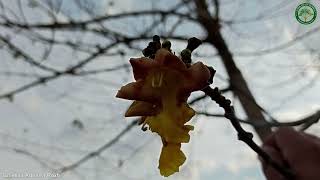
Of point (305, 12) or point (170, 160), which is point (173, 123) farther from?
point (305, 12)

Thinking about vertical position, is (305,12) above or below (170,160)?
above

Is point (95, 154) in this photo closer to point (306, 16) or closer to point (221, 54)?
point (221, 54)

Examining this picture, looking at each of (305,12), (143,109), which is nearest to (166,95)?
(143,109)

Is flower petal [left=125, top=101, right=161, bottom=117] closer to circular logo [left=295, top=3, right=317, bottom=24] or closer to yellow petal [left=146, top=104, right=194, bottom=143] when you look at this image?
yellow petal [left=146, top=104, right=194, bottom=143]

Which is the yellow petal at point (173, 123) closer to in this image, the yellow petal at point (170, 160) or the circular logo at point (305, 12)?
the yellow petal at point (170, 160)

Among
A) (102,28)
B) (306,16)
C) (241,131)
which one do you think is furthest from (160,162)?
(102,28)

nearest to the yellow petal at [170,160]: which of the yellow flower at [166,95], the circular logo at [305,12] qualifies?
the yellow flower at [166,95]

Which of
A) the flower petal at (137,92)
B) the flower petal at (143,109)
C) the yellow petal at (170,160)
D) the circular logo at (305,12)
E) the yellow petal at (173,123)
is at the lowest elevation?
the yellow petal at (170,160)
